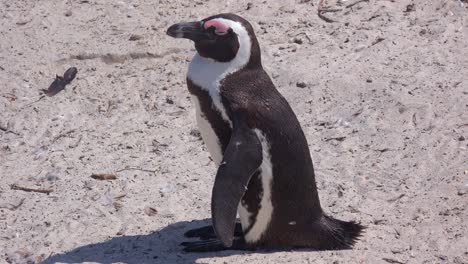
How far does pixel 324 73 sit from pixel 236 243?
1.75 meters

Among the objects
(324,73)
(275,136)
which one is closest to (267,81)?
(275,136)

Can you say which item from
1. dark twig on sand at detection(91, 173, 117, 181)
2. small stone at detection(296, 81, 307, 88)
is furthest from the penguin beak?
small stone at detection(296, 81, 307, 88)

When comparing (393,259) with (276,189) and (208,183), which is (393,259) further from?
(208,183)

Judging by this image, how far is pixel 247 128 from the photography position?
12.2 ft

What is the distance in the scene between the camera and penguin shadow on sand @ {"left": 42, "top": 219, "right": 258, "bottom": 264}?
3.97 metres

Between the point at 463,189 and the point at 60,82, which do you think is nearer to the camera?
the point at 463,189

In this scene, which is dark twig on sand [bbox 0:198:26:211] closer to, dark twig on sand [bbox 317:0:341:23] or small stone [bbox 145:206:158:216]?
small stone [bbox 145:206:158:216]

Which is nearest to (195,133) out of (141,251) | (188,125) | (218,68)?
(188,125)

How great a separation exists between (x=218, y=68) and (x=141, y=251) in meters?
0.90

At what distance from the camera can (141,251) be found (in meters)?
4.07

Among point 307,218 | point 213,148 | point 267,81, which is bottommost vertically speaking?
point 307,218

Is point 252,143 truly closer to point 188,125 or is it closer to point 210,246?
point 210,246

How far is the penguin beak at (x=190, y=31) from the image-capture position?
3854 mm

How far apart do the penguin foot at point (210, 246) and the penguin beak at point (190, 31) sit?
90cm
